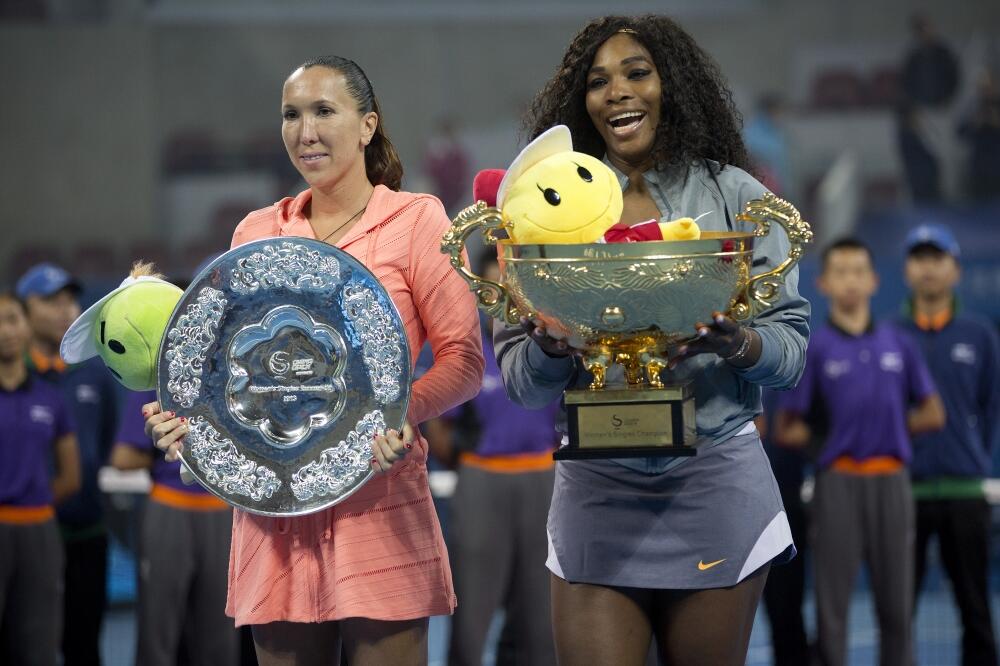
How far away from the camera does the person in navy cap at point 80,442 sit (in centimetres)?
480

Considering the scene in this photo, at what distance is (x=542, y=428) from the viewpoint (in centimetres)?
474

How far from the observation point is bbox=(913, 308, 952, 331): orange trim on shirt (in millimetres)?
5070

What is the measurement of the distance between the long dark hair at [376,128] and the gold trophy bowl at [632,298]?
43 centimetres

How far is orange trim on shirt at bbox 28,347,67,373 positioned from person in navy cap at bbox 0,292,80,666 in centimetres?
33

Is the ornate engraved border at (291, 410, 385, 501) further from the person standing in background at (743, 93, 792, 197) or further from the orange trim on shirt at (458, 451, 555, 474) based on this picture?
the person standing in background at (743, 93, 792, 197)

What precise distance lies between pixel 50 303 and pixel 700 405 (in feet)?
11.8

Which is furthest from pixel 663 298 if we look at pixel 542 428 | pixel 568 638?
pixel 542 428

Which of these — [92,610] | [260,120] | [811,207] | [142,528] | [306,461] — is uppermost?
[260,120]

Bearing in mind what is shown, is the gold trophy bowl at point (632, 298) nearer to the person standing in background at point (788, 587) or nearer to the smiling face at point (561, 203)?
the smiling face at point (561, 203)

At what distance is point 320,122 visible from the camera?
86.5 inches

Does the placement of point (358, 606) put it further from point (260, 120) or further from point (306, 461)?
point (260, 120)

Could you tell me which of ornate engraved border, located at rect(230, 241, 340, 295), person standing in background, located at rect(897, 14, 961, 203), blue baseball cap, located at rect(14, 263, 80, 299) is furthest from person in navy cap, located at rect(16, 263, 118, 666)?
person standing in background, located at rect(897, 14, 961, 203)

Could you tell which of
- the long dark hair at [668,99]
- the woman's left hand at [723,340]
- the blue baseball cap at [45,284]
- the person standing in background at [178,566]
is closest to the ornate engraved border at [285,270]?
the long dark hair at [668,99]

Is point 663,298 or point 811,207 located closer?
point 663,298
